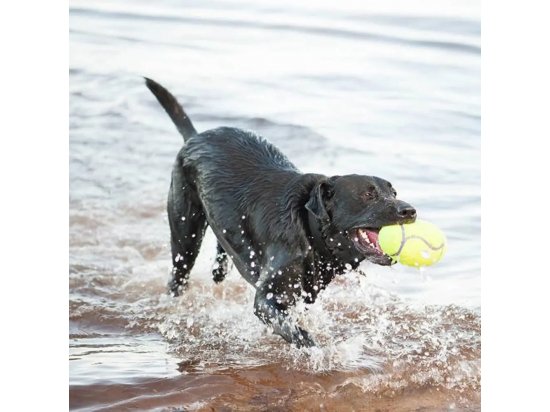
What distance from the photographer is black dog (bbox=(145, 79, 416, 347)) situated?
3785 millimetres

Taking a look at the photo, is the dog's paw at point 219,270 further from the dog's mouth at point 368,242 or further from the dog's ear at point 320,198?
the dog's mouth at point 368,242

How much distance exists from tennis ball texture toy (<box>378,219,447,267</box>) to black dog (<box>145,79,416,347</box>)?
0.16ft

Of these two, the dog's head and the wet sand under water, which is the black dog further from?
the wet sand under water

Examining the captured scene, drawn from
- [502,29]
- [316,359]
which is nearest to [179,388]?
[316,359]

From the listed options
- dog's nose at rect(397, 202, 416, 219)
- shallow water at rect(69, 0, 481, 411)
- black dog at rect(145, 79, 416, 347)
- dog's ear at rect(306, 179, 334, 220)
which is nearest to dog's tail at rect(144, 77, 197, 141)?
black dog at rect(145, 79, 416, 347)

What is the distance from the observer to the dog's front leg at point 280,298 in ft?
12.5

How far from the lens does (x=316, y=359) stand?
153 inches

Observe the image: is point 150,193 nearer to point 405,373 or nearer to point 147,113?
point 147,113

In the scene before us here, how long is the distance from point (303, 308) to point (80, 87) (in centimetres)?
327

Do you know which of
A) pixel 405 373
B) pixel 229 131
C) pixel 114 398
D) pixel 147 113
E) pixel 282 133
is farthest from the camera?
pixel 147 113

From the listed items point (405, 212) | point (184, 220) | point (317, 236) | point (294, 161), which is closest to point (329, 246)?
point (317, 236)

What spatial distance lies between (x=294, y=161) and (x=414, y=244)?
3.11 m

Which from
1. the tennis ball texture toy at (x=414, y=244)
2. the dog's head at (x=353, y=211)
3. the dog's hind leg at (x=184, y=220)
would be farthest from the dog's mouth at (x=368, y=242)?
A: the dog's hind leg at (x=184, y=220)

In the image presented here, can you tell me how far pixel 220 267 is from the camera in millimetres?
4648
